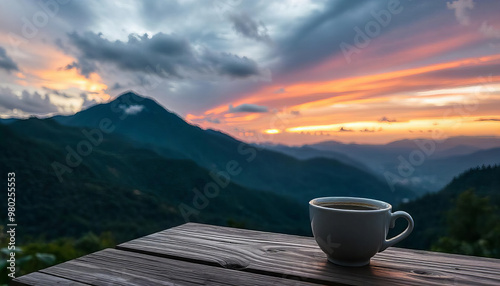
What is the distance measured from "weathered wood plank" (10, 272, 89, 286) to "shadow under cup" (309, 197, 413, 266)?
50cm

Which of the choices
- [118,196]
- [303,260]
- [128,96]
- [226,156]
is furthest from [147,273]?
[128,96]

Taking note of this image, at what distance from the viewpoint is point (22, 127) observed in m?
31.5

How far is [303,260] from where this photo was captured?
2.26ft

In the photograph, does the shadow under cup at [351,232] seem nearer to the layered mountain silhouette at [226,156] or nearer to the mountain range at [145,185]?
the mountain range at [145,185]

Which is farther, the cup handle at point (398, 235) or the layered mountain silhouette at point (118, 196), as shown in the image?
the layered mountain silhouette at point (118, 196)

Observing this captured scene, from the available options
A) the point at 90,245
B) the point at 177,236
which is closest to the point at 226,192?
the point at 90,245

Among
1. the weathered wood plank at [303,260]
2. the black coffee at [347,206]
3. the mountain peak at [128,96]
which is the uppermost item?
the mountain peak at [128,96]

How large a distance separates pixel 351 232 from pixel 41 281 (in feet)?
2.02

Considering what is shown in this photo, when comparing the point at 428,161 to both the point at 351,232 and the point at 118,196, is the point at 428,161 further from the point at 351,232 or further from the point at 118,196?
the point at 118,196

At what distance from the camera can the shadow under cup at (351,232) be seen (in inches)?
24.5

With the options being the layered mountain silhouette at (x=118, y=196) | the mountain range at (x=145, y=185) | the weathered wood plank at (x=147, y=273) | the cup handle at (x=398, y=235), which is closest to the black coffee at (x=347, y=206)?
the cup handle at (x=398, y=235)

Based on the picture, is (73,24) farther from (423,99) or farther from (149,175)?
(149,175)

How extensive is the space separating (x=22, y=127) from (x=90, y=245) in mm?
30573

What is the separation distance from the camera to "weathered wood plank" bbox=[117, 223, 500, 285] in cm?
60
